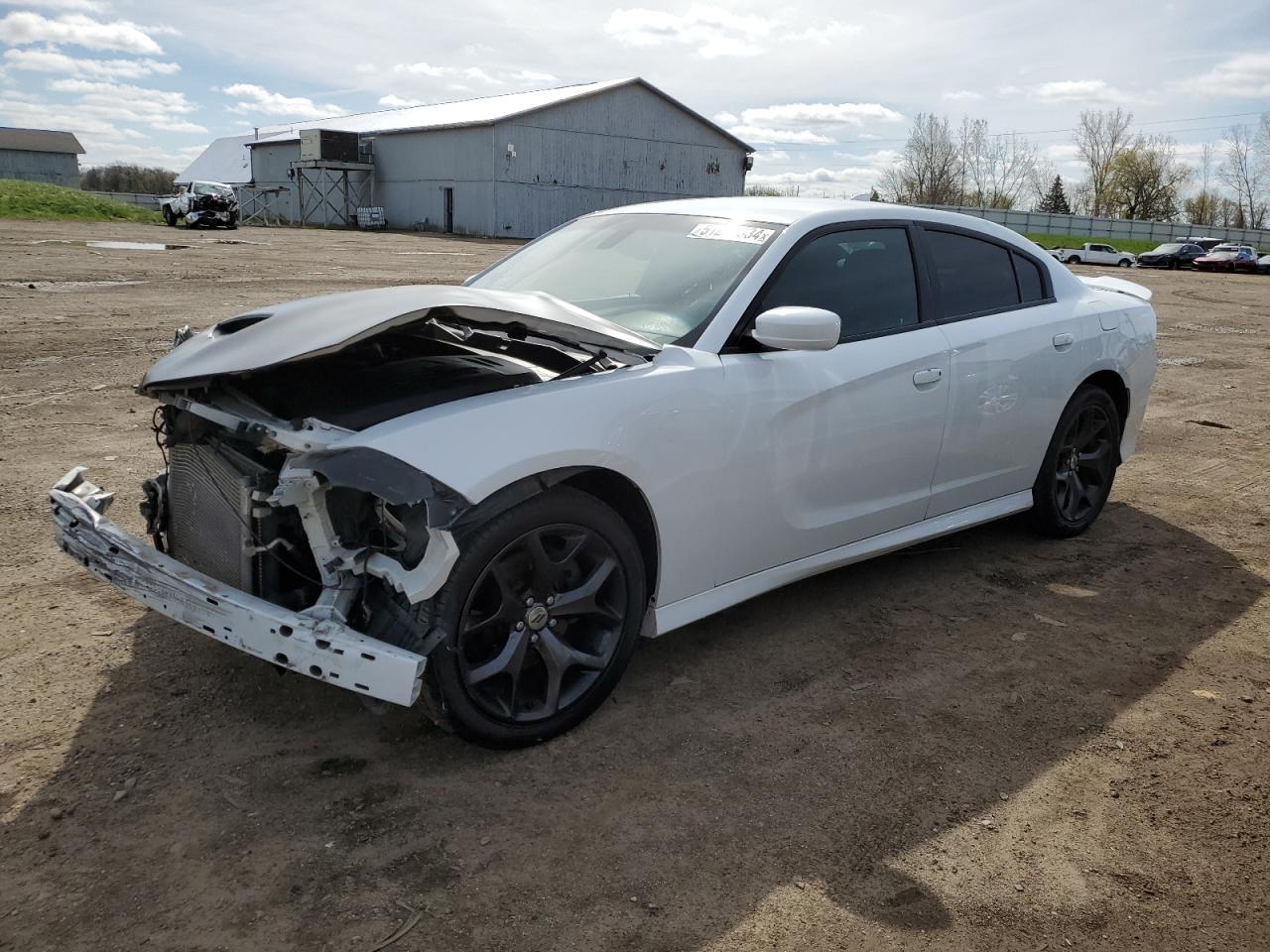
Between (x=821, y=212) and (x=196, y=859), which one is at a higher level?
(x=821, y=212)

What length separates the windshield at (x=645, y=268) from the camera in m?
3.76

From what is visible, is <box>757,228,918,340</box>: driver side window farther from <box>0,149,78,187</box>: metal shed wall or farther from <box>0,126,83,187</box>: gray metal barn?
<box>0,126,83,187</box>: gray metal barn

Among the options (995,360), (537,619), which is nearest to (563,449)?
(537,619)

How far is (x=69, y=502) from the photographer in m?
3.26

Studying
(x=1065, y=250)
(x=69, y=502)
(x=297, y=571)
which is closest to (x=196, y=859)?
(x=297, y=571)

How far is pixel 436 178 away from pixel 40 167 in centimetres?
5515

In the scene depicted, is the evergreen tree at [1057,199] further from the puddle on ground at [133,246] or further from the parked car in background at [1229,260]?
the puddle on ground at [133,246]

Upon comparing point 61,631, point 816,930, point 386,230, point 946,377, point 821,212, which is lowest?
point 816,930

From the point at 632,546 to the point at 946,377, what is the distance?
180cm

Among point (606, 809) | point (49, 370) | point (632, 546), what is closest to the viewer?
point (606, 809)

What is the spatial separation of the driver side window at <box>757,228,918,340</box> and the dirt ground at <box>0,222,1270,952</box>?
49.5 inches

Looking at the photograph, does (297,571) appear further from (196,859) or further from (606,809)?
(606,809)

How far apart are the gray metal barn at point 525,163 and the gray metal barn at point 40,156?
42.7 meters

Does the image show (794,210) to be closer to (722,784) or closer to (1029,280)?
(1029,280)
